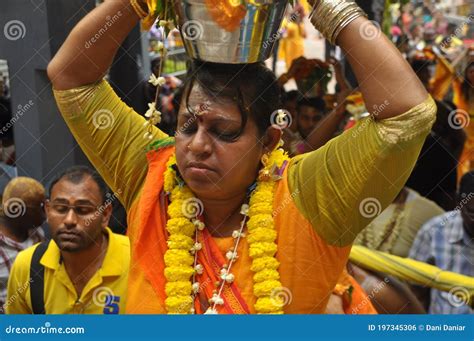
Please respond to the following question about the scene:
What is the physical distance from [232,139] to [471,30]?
25.4 feet

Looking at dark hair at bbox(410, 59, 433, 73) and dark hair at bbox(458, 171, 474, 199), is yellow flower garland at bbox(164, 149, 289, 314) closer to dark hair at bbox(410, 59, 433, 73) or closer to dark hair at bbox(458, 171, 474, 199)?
dark hair at bbox(458, 171, 474, 199)

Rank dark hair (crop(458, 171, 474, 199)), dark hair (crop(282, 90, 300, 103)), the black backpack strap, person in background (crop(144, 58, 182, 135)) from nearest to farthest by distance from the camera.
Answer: the black backpack strap, dark hair (crop(458, 171, 474, 199)), person in background (crop(144, 58, 182, 135)), dark hair (crop(282, 90, 300, 103))

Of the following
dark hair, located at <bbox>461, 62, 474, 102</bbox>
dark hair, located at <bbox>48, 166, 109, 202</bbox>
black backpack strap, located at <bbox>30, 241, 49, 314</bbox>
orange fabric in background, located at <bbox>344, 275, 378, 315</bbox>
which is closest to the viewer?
orange fabric in background, located at <bbox>344, 275, 378, 315</bbox>

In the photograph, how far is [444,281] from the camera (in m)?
3.62

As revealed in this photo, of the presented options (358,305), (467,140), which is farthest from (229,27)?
(467,140)

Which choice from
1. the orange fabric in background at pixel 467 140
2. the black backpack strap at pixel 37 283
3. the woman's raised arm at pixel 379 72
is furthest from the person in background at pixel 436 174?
the woman's raised arm at pixel 379 72

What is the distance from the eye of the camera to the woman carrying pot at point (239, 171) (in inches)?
82.8

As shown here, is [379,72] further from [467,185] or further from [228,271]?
[467,185]

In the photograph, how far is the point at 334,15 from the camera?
83.3 inches

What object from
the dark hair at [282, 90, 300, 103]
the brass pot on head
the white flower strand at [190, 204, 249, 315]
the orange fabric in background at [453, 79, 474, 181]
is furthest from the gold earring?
the orange fabric in background at [453, 79, 474, 181]

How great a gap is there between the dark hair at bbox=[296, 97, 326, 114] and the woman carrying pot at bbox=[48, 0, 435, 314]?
2871 mm

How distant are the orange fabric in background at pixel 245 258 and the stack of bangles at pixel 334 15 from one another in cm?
49

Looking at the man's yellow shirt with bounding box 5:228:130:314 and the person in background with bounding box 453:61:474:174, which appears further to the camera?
the person in background with bounding box 453:61:474:174

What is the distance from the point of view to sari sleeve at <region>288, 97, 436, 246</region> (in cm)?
207
